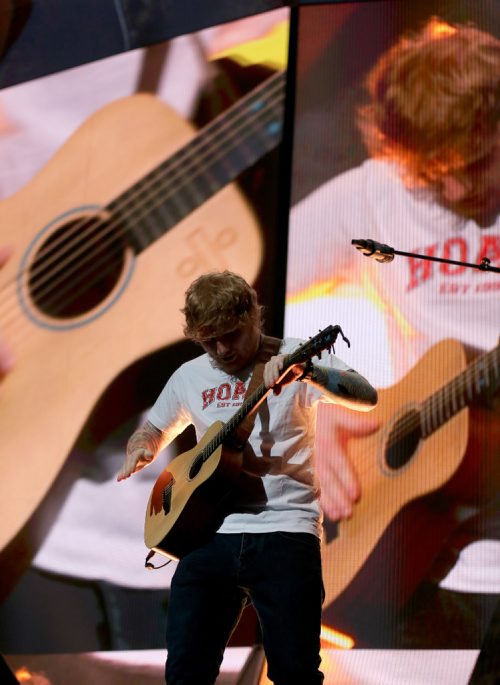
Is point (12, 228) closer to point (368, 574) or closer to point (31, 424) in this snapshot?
point (31, 424)

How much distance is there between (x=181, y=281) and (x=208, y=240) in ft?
0.67

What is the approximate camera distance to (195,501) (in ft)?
6.93

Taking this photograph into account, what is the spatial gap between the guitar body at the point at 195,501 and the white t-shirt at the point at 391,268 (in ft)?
4.09

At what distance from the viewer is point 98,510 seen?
134 inches

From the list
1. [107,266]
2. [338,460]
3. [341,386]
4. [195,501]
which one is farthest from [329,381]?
[107,266]

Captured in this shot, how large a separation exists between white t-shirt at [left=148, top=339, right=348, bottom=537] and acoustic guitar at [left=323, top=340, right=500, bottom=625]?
3.51 ft

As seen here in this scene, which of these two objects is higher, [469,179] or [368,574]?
[469,179]

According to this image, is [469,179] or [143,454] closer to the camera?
[143,454]

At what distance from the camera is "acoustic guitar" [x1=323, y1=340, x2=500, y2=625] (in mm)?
3127

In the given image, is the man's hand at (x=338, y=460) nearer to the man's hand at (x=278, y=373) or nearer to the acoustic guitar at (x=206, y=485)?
the acoustic guitar at (x=206, y=485)

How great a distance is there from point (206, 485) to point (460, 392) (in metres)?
1.44

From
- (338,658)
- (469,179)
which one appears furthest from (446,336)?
(338,658)

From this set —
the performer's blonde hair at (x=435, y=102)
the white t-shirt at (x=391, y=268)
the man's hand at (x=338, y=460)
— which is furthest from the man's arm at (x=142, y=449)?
the performer's blonde hair at (x=435, y=102)

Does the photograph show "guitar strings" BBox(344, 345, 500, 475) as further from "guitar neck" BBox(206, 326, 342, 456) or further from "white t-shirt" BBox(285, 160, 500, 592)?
"guitar neck" BBox(206, 326, 342, 456)
